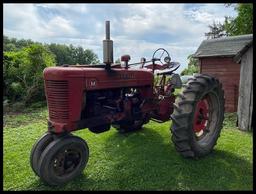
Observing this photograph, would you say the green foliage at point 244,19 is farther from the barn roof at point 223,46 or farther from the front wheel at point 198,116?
the front wheel at point 198,116

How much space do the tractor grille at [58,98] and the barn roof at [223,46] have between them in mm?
7314

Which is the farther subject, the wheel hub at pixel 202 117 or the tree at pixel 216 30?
the tree at pixel 216 30

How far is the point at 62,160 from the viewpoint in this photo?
350cm

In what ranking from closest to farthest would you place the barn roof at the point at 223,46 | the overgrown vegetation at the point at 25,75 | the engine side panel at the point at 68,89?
1. the engine side panel at the point at 68,89
2. the barn roof at the point at 223,46
3. the overgrown vegetation at the point at 25,75

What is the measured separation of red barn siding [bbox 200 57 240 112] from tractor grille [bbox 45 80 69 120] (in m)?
7.10

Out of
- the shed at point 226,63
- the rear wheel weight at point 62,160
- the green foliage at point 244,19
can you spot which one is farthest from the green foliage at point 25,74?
the green foliage at point 244,19

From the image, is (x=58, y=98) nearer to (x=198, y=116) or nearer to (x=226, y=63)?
(x=198, y=116)

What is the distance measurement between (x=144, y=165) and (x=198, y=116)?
4.00 ft

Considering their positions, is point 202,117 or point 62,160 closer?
point 62,160

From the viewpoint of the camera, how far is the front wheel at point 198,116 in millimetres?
3898

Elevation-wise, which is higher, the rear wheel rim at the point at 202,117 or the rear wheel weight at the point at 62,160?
the rear wheel rim at the point at 202,117

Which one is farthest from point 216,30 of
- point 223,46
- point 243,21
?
point 223,46

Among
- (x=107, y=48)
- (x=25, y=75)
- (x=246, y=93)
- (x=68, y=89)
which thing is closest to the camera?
(x=68, y=89)

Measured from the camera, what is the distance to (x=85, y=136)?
5.56m
